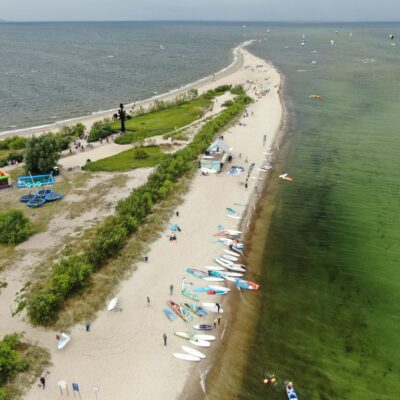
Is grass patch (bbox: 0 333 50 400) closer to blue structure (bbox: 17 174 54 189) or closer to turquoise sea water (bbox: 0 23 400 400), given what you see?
turquoise sea water (bbox: 0 23 400 400)

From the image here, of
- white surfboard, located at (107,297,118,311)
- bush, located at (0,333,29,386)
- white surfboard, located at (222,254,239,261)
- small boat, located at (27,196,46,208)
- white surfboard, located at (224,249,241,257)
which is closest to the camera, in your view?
bush, located at (0,333,29,386)

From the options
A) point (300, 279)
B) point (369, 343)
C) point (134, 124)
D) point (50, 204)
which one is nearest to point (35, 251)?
point (50, 204)

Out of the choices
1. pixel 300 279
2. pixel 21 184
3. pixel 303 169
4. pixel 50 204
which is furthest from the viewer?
pixel 303 169

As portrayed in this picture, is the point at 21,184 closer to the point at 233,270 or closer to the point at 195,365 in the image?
the point at 233,270

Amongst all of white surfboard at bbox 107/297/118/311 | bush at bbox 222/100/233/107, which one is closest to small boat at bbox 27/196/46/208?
white surfboard at bbox 107/297/118/311

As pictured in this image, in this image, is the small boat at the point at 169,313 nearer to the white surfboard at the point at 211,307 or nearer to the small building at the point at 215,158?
the white surfboard at the point at 211,307

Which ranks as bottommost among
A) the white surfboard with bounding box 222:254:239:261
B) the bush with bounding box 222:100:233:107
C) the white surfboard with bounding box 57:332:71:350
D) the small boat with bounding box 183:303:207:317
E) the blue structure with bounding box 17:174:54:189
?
the small boat with bounding box 183:303:207:317

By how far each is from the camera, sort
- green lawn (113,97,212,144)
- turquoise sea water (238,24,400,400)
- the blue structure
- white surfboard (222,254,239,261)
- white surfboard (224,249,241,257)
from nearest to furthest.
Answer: turquoise sea water (238,24,400,400) → white surfboard (222,254,239,261) → white surfboard (224,249,241,257) → the blue structure → green lawn (113,97,212,144)
